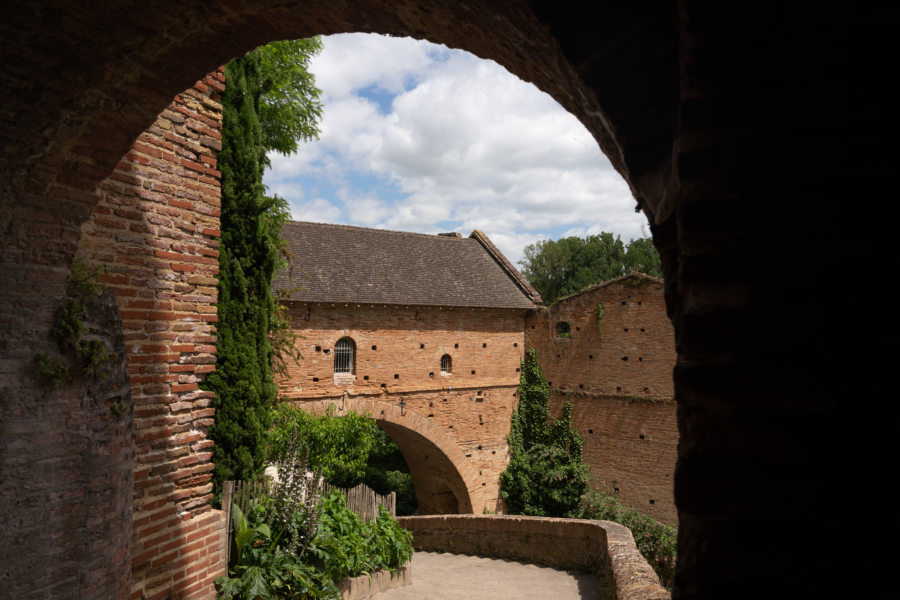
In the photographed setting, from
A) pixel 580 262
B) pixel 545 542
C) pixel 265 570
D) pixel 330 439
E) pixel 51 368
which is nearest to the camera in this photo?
pixel 51 368

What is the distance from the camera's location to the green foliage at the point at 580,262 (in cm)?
4303

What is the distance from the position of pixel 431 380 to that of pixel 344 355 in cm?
303

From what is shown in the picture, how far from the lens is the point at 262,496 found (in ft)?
24.7

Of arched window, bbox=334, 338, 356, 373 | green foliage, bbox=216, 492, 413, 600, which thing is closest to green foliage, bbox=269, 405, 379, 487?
arched window, bbox=334, 338, 356, 373

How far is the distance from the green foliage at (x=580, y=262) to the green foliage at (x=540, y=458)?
949 inches

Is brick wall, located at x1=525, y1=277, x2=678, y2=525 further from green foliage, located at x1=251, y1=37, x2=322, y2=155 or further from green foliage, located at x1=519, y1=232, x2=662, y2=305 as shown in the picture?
green foliage, located at x1=519, y1=232, x2=662, y2=305

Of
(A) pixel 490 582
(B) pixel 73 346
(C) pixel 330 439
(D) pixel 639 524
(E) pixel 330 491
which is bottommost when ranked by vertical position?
(D) pixel 639 524

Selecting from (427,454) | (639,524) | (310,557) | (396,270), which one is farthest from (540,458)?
(310,557)

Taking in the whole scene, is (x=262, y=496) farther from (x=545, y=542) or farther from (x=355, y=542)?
(x=545, y=542)

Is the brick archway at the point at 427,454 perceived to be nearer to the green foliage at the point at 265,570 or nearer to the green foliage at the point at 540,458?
the green foliage at the point at 540,458

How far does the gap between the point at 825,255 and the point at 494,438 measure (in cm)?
1784

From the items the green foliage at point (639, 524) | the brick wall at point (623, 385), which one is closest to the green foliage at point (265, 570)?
the green foliage at point (639, 524)

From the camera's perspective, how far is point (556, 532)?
10.5 metres

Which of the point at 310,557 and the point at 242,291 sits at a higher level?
the point at 242,291
